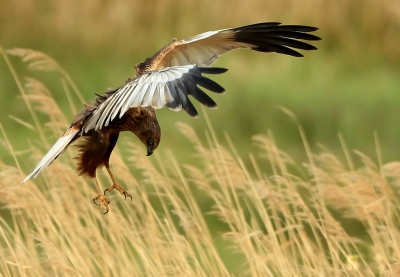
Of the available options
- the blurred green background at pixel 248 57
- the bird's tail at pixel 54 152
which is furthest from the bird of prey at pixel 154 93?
the blurred green background at pixel 248 57

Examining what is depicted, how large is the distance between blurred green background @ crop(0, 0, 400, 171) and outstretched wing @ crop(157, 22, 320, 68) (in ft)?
18.1

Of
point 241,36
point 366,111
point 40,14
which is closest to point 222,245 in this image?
point 241,36

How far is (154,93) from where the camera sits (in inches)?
142

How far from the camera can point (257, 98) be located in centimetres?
1104

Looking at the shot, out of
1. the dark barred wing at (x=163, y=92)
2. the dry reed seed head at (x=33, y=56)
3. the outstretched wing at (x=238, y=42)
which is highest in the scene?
the dry reed seed head at (x=33, y=56)

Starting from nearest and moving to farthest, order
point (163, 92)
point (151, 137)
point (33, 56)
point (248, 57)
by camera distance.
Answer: point (163, 92), point (151, 137), point (33, 56), point (248, 57)

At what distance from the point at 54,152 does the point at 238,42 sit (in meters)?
1.25

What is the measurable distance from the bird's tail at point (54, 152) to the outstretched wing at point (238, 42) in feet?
2.39

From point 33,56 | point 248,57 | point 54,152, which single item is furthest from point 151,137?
point 248,57

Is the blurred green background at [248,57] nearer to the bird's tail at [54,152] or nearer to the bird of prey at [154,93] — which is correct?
the bird of prey at [154,93]

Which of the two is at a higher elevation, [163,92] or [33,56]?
[33,56]

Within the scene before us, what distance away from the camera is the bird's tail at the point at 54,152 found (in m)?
3.90

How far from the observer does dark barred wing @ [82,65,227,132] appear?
3.48 m

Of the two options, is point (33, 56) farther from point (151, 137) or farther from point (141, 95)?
point (141, 95)
